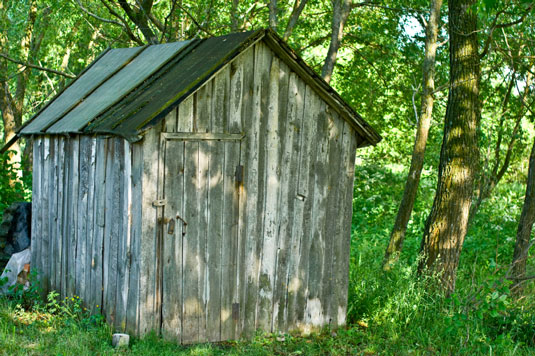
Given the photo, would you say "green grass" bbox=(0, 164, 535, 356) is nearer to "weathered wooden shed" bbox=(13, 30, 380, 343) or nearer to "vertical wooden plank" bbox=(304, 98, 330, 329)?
"weathered wooden shed" bbox=(13, 30, 380, 343)

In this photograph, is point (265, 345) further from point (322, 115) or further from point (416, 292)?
point (322, 115)

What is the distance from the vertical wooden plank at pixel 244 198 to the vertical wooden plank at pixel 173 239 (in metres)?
0.72

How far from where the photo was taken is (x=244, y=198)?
23.6 ft

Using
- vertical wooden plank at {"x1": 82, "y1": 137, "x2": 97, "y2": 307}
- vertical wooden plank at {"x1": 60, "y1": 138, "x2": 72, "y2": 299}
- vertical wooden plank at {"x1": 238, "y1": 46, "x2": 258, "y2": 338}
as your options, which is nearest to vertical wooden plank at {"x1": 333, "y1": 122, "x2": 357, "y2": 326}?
vertical wooden plank at {"x1": 238, "y1": 46, "x2": 258, "y2": 338}

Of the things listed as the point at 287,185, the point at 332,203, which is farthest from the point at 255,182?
the point at 332,203

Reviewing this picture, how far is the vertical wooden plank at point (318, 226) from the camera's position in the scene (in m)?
7.70

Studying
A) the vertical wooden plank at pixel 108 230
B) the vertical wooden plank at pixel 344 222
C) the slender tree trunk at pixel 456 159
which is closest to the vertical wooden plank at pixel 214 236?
the vertical wooden plank at pixel 108 230

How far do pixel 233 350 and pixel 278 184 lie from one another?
6.37 ft

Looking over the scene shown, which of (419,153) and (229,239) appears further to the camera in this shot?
(419,153)

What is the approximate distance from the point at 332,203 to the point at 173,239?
214 centimetres

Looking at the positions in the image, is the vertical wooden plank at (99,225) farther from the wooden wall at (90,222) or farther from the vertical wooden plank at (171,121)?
the vertical wooden plank at (171,121)

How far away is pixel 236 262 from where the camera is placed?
282 inches

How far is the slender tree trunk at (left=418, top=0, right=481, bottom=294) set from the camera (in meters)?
8.39

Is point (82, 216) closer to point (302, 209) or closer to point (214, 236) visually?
point (214, 236)
